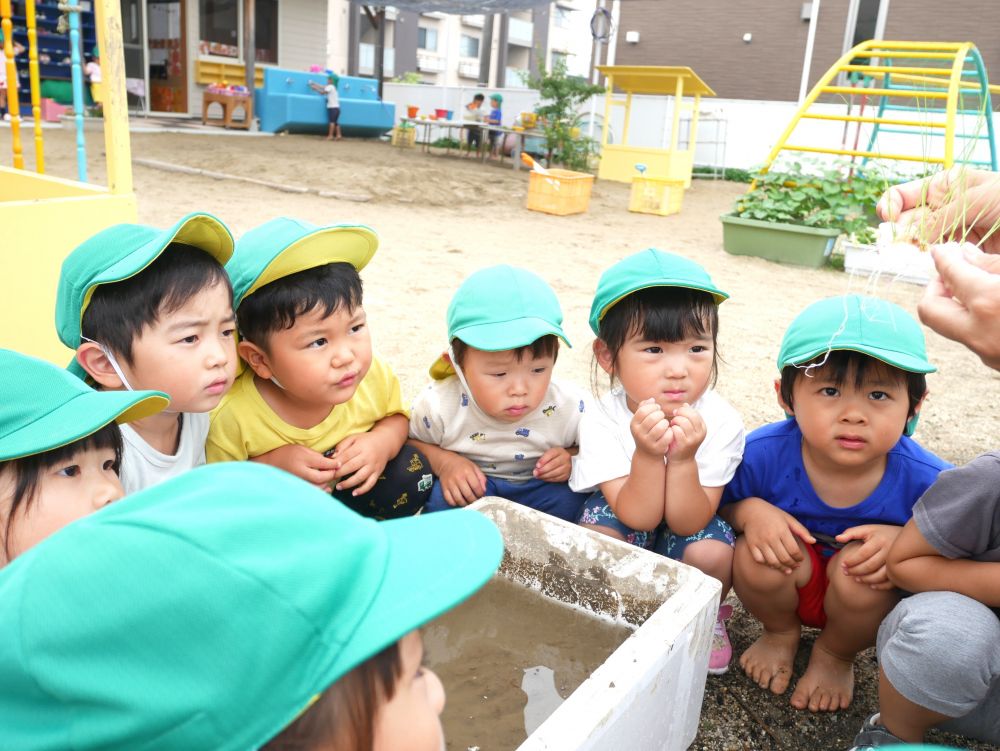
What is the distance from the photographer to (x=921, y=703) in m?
1.38

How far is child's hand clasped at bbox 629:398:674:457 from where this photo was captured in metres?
1.65

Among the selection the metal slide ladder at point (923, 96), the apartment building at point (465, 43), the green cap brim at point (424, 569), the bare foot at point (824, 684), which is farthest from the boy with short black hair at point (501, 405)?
the apartment building at point (465, 43)

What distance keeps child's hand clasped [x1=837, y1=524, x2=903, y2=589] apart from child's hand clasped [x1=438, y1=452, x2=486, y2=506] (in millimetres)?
871

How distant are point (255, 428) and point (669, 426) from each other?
0.97 meters

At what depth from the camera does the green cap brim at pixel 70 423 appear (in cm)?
119

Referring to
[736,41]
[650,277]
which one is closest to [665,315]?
[650,277]

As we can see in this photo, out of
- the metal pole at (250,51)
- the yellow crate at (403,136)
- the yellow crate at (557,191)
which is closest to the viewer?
the yellow crate at (557,191)

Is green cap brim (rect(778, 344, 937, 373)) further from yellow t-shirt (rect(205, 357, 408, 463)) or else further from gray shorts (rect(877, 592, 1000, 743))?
yellow t-shirt (rect(205, 357, 408, 463))

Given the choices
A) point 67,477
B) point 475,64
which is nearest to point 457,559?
point 67,477

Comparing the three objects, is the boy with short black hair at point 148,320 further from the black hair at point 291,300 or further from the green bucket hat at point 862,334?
the green bucket hat at point 862,334

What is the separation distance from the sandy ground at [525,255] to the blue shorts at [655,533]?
30 centimetres

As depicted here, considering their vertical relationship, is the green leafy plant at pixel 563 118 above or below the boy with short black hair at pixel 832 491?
above

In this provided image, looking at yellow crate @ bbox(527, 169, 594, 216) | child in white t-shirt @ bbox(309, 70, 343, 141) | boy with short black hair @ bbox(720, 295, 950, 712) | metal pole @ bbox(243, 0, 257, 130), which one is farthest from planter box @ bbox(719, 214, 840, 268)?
metal pole @ bbox(243, 0, 257, 130)

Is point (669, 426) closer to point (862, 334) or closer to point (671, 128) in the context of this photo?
point (862, 334)
